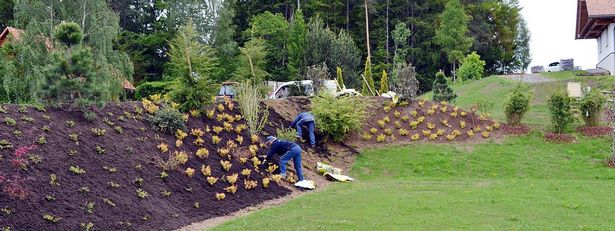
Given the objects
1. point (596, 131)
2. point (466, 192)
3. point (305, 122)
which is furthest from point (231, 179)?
point (596, 131)

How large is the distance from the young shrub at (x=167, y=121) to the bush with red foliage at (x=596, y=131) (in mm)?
13500

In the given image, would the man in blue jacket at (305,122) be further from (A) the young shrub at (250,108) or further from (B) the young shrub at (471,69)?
(B) the young shrub at (471,69)

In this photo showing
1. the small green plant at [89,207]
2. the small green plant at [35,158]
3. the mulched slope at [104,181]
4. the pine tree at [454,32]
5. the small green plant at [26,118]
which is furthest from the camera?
the pine tree at [454,32]

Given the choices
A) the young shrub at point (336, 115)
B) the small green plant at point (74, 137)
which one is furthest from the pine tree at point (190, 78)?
the small green plant at point (74, 137)

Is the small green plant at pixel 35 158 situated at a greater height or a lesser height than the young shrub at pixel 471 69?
lesser

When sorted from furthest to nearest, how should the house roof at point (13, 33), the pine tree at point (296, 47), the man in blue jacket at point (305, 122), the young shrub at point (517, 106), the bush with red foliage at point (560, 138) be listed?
the pine tree at point (296, 47)
the house roof at point (13, 33)
the young shrub at point (517, 106)
the bush with red foliage at point (560, 138)
the man in blue jacket at point (305, 122)

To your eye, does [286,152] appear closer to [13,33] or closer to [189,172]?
[189,172]

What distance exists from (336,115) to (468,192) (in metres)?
7.05

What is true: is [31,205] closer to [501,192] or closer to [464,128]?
[501,192]

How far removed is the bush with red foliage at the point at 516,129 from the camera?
19595 mm

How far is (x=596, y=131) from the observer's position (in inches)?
756

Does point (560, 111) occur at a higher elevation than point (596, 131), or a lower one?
higher

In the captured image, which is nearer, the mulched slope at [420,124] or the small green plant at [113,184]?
the small green plant at [113,184]

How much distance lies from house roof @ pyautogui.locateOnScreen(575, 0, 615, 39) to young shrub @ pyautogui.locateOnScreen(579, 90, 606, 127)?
40.8 feet
